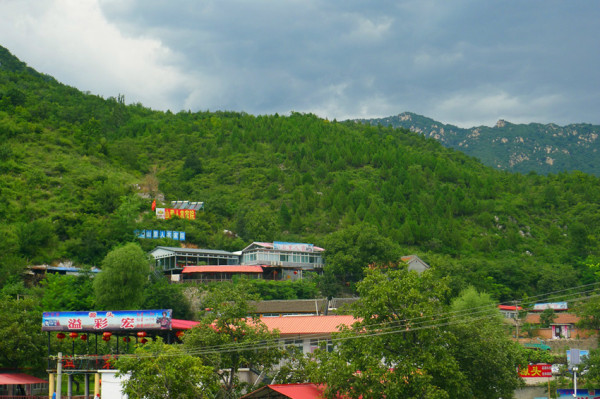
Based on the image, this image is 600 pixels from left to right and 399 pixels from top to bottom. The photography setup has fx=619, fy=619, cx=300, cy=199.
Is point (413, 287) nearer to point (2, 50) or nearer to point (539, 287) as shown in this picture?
point (539, 287)

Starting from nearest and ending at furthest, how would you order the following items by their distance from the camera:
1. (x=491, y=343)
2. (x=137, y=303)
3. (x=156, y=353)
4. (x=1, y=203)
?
(x=156, y=353) < (x=491, y=343) < (x=137, y=303) < (x=1, y=203)

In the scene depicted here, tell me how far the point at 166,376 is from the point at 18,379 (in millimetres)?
12012

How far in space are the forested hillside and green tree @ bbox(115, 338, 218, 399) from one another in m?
30.2

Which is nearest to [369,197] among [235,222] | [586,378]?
[235,222]

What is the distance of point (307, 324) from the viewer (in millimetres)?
32281

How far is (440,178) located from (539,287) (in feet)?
121

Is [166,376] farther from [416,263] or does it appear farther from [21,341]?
[416,263]

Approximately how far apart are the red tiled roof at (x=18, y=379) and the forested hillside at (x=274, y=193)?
19515mm

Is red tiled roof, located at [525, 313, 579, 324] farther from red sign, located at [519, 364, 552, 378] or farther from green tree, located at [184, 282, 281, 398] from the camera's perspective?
green tree, located at [184, 282, 281, 398]

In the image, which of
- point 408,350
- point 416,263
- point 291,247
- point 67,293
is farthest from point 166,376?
point 416,263

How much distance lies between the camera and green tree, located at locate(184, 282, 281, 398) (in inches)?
1031

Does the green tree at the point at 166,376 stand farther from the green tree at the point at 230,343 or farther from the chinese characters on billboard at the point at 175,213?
the chinese characters on billboard at the point at 175,213

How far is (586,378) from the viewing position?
3156cm

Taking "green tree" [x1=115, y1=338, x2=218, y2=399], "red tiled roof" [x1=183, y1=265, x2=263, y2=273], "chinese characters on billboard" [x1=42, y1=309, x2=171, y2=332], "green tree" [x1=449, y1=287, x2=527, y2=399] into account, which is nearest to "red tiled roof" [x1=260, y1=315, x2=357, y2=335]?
"chinese characters on billboard" [x1=42, y1=309, x2=171, y2=332]
